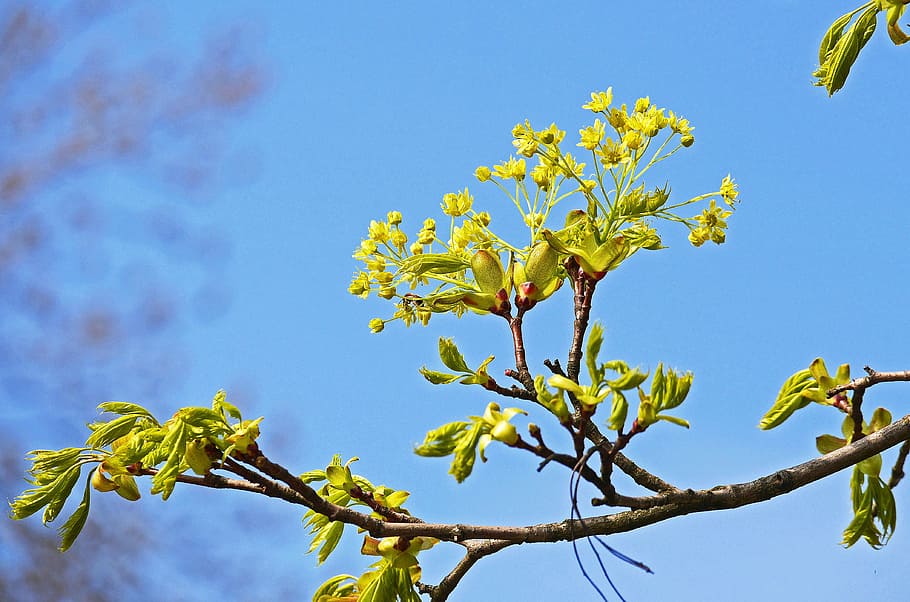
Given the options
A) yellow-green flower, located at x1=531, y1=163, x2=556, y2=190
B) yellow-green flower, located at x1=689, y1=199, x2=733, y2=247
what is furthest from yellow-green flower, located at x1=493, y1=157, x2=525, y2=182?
yellow-green flower, located at x1=689, y1=199, x2=733, y2=247

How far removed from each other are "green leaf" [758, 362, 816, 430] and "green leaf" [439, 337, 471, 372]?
0.27 metres

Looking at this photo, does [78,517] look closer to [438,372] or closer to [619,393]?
[438,372]

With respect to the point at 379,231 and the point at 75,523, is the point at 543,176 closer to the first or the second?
the point at 379,231

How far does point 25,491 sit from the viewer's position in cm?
84

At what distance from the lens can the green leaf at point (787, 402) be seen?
0.81 meters

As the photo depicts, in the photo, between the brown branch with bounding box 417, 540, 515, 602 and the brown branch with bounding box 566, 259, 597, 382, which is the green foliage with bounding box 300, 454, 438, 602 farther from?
the brown branch with bounding box 566, 259, 597, 382

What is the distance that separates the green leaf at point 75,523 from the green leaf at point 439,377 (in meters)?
0.32

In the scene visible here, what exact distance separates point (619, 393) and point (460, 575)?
12.7 inches

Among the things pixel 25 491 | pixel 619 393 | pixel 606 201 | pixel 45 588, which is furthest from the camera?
pixel 45 588

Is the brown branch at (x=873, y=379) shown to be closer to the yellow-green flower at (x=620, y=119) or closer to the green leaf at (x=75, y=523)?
the yellow-green flower at (x=620, y=119)

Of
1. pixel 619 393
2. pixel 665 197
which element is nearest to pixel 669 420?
pixel 619 393

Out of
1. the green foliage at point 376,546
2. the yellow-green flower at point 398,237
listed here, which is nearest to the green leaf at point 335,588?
the green foliage at point 376,546

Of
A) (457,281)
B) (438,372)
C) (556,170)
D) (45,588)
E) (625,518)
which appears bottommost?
(625,518)

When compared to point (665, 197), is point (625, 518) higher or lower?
lower
